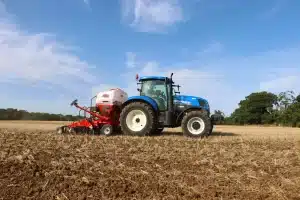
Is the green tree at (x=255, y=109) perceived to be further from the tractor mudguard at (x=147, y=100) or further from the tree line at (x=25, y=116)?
the tractor mudguard at (x=147, y=100)

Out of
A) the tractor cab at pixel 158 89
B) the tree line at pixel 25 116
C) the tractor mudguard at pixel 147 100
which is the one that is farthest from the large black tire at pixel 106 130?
the tree line at pixel 25 116

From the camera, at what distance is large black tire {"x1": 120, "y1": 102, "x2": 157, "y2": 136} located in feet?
42.5

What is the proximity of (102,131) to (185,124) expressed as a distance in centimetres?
316

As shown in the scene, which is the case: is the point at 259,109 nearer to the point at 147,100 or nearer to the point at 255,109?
the point at 255,109

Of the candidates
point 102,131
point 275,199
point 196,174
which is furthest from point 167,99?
point 275,199

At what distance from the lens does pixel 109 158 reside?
6.93 metres

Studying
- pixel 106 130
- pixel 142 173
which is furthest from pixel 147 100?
pixel 142 173

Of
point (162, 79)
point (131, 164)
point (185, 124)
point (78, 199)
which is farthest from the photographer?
point (162, 79)

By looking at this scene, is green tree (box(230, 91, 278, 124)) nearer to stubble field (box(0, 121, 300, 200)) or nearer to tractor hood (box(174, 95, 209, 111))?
tractor hood (box(174, 95, 209, 111))

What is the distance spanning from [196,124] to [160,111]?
1.42 m

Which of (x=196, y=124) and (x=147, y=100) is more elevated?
(x=147, y=100)

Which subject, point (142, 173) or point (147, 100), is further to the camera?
point (147, 100)

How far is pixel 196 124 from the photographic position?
1275cm

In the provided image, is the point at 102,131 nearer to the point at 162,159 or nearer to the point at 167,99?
the point at 167,99
